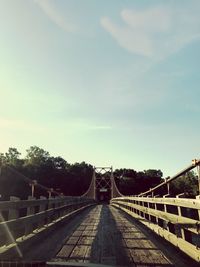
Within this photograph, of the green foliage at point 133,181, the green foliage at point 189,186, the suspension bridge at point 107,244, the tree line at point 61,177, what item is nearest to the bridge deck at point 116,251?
Answer: the suspension bridge at point 107,244

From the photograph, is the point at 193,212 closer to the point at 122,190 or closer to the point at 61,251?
the point at 61,251

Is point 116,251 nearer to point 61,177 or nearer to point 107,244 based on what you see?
point 107,244

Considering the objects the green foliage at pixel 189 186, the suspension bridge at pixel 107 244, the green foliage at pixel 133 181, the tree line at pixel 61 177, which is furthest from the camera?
the green foliage at pixel 133 181

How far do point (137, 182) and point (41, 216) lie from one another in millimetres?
131289

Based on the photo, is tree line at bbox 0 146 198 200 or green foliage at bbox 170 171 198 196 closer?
green foliage at bbox 170 171 198 196

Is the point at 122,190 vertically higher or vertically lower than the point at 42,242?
higher

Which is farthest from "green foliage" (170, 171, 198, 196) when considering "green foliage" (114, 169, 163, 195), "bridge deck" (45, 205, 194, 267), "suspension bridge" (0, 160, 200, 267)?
"green foliage" (114, 169, 163, 195)

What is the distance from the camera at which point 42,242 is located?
7.78 m

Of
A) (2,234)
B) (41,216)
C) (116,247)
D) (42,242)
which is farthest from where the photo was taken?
(41,216)

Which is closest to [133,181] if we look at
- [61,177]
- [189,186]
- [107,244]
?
[61,177]

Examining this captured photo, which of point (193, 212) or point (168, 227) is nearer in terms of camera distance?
point (193, 212)

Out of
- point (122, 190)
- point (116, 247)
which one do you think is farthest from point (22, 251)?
point (122, 190)

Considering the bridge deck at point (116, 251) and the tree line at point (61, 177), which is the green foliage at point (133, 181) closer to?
the tree line at point (61, 177)

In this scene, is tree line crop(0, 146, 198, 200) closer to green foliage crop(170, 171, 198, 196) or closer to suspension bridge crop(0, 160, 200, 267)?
green foliage crop(170, 171, 198, 196)
